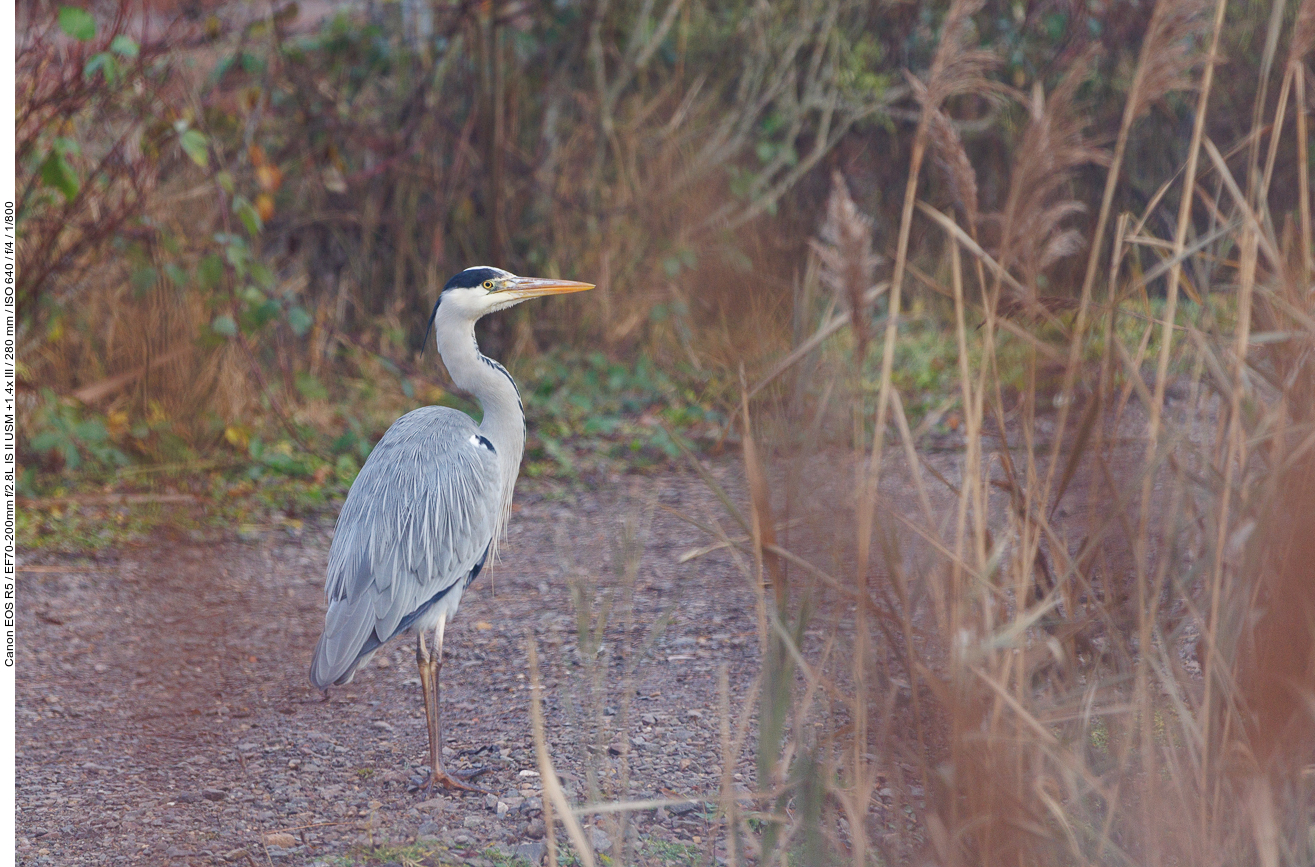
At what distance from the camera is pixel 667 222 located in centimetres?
679

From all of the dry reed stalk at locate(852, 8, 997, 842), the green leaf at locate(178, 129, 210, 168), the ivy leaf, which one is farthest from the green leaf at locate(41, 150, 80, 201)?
the dry reed stalk at locate(852, 8, 997, 842)

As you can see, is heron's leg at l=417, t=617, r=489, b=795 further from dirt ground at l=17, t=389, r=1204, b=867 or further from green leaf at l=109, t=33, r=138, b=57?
green leaf at l=109, t=33, r=138, b=57

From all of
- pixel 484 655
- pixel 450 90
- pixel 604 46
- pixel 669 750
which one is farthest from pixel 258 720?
pixel 604 46

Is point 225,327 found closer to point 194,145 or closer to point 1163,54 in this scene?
point 194,145

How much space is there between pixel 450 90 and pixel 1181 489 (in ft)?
18.5

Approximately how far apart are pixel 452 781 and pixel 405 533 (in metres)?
0.64

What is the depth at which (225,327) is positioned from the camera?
4.91 meters

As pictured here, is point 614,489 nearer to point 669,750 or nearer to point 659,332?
point 659,332

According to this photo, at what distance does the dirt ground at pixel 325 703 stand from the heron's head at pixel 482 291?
26.7 inches

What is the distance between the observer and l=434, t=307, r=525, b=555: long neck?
3217 millimetres

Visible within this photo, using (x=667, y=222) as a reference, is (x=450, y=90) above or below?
above

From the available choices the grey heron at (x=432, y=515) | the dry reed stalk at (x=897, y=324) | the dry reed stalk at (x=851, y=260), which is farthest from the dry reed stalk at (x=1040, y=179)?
the grey heron at (x=432, y=515)

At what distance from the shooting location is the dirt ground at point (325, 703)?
2.44 m

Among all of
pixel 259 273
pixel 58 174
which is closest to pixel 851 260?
pixel 58 174
